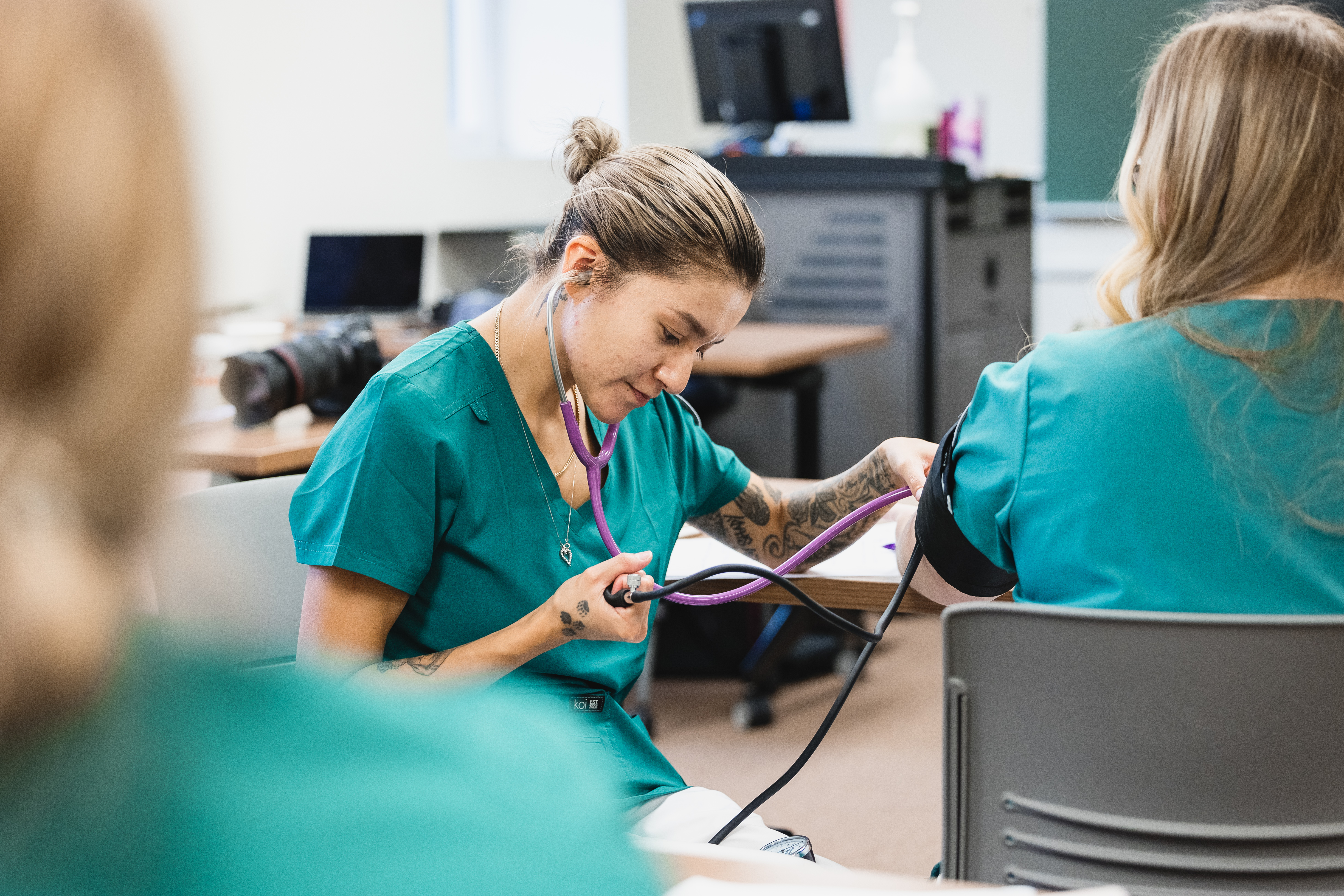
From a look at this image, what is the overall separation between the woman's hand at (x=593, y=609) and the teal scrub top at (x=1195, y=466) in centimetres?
40

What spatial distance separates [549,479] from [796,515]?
15.0 inches

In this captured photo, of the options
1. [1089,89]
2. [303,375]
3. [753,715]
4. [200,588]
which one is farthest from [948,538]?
[1089,89]

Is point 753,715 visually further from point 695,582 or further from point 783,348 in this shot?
point 695,582

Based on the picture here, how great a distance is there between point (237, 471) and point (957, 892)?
1.69m

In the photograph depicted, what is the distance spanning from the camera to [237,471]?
2090mm

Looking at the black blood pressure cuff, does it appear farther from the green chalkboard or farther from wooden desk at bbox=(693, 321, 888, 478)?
the green chalkboard

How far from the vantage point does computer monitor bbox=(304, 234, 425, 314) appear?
3.83 metres

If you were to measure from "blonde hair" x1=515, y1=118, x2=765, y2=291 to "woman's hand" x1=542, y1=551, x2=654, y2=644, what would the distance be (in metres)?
0.30

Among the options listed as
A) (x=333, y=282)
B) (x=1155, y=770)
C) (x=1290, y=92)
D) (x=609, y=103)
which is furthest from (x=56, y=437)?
(x=609, y=103)

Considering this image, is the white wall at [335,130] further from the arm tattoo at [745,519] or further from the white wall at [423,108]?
the arm tattoo at [745,519]

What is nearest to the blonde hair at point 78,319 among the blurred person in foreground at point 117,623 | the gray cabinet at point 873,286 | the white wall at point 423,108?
the blurred person in foreground at point 117,623

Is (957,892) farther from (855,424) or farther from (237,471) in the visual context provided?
(855,424)

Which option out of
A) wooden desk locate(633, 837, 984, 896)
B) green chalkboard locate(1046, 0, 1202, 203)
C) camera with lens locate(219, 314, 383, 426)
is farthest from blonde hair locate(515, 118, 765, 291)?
green chalkboard locate(1046, 0, 1202, 203)

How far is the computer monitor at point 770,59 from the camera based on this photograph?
353cm
